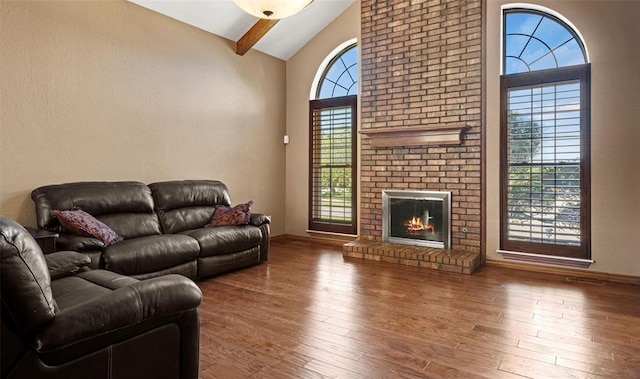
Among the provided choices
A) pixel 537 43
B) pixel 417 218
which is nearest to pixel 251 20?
pixel 417 218

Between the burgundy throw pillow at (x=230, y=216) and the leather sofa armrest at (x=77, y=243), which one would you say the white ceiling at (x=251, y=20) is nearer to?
the burgundy throw pillow at (x=230, y=216)

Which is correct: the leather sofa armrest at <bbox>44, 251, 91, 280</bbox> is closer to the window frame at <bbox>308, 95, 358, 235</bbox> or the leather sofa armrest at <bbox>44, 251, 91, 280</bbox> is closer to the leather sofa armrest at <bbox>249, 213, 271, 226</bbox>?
the leather sofa armrest at <bbox>249, 213, 271, 226</bbox>

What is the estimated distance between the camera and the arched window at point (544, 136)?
409cm

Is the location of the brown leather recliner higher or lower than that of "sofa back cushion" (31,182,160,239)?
lower

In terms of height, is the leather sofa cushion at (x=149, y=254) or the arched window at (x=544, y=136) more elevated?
the arched window at (x=544, y=136)

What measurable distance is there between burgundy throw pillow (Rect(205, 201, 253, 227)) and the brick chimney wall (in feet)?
5.76

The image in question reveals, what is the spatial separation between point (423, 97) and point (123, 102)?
360 centimetres

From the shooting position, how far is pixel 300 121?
634 centimetres

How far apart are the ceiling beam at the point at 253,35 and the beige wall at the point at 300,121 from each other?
1075 millimetres

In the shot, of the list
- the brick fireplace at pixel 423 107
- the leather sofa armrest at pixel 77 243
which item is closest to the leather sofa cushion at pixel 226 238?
the leather sofa armrest at pixel 77 243

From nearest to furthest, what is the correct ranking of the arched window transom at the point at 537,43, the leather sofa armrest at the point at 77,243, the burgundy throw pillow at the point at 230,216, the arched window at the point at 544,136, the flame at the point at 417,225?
the leather sofa armrest at the point at 77,243 < the arched window at the point at 544,136 < the arched window transom at the point at 537,43 < the burgundy throw pillow at the point at 230,216 < the flame at the point at 417,225

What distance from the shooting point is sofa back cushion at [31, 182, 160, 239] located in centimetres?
343

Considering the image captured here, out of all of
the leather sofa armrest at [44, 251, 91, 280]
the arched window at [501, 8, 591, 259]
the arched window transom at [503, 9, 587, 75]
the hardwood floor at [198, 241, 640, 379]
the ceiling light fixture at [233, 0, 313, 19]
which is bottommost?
the hardwood floor at [198, 241, 640, 379]

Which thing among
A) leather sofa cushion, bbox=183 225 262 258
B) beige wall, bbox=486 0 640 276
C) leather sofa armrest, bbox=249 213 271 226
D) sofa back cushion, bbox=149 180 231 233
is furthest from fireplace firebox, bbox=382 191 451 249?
sofa back cushion, bbox=149 180 231 233
